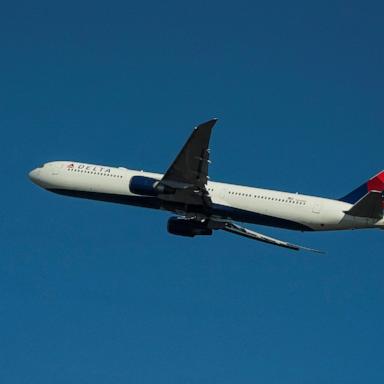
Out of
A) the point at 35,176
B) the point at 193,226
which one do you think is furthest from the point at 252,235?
the point at 35,176

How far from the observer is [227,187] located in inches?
2547

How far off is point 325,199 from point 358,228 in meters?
3.64

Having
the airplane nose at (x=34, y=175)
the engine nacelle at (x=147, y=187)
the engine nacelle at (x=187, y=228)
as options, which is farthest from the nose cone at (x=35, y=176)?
the engine nacelle at (x=187, y=228)

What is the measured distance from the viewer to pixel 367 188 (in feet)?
211

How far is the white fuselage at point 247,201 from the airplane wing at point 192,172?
214 cm

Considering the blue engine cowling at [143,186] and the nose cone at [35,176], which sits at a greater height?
the nose cone at [35,176]

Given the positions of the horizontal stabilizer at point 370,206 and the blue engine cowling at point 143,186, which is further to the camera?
the blue engine cowling at point 143,186

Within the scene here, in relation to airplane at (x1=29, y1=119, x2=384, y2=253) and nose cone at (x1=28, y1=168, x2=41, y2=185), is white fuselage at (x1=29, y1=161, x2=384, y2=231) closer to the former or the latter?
airplane at (x1=29, y1=119, x2=384, y2=253)

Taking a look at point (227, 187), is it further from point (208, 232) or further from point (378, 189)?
point (378, 189)

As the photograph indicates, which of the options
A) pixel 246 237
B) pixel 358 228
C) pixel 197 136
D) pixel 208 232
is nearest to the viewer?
pixel 197 136

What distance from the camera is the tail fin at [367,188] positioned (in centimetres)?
6412

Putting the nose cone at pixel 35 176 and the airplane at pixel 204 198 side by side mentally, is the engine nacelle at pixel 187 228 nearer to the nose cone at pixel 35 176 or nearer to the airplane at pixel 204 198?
the airplane at pixel 204 198

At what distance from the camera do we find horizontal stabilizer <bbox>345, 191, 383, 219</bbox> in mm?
58781

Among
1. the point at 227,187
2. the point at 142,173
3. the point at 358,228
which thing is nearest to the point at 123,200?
the point at 142,173
